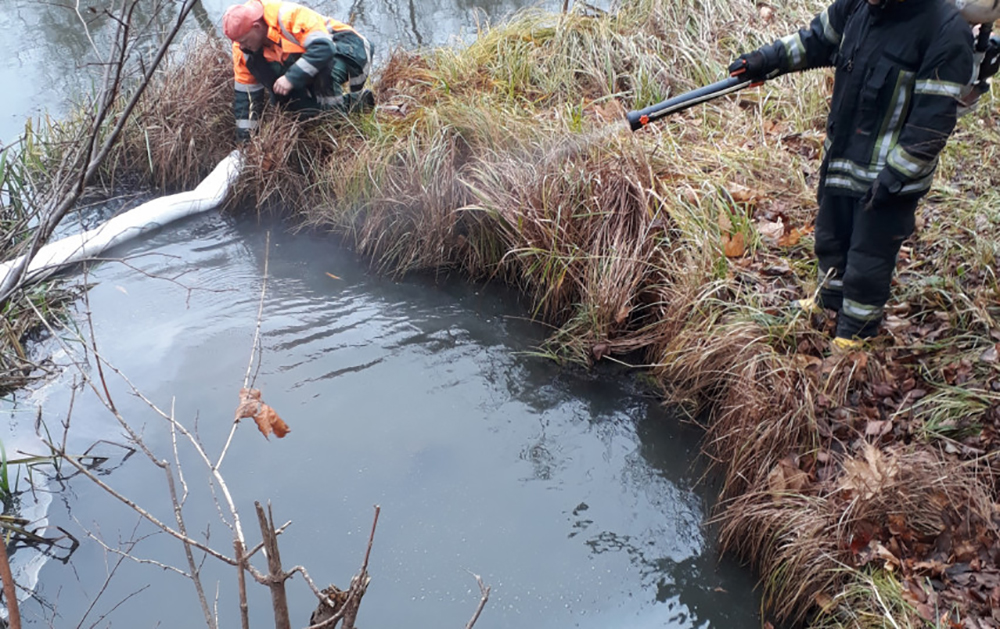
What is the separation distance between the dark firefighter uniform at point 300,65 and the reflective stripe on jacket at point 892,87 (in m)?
3.78

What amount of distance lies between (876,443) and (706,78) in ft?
12.1

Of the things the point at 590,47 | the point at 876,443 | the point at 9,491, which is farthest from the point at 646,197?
the point at 9,491

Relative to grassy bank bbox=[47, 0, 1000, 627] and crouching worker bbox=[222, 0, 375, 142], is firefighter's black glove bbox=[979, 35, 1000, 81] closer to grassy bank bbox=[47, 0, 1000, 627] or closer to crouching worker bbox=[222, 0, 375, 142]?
grassy bank bbox=[47, 0, 1000, 627]

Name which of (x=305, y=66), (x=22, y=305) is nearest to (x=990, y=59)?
(x=305, y=66)

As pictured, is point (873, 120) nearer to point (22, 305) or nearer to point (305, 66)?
point (305, 66)

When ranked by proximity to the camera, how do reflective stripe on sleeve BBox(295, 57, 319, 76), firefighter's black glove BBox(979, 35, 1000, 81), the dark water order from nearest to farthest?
firefighter's black glove BBox(979, 35, 1000, 81)
the dark water
reflective stripe on sleeve BBox(295, 57, 319, 76)

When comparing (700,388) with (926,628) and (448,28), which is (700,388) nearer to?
(926,628)

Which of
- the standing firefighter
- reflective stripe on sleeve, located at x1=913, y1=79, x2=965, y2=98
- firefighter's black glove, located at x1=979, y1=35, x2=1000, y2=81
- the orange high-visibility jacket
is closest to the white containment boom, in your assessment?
the orange high-visibility jacket

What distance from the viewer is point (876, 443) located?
3135 millimetres

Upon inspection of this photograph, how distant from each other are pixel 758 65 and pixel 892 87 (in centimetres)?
66

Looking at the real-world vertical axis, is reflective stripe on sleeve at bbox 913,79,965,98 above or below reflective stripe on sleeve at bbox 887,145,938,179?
above

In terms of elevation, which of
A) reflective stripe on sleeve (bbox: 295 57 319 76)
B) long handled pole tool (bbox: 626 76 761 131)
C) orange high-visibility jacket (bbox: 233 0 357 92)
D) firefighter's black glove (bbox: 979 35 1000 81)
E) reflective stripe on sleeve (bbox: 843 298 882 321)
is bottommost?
reflective stripe on sleeve (bbox: 843 298 882 321)

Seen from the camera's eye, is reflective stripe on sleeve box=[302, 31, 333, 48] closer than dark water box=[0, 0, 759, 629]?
No

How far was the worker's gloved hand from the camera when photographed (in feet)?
11.1
